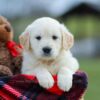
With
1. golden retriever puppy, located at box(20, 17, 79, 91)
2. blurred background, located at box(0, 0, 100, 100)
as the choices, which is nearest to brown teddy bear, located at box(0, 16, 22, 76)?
golden retriever puppy, located at box(20, 17, 79, 91)

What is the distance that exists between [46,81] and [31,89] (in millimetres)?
140

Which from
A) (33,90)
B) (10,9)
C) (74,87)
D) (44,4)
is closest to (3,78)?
(33,90)

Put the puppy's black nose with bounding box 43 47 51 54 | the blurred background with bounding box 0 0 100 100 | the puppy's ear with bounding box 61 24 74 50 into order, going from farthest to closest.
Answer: the blurred background with bounding box 0 0 100 100
the puppy's ear with bounding box 61 24 74 50
the puppy's black nose with bounding box 43 47 51 54

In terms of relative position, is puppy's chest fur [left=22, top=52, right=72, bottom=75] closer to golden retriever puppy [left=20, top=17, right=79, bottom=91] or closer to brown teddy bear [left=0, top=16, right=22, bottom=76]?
golden retriever puppy [left=20, top=17, right=79, bottom=91]

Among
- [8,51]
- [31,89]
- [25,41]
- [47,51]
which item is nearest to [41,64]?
[47,51]

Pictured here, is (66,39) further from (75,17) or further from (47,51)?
(75,17)

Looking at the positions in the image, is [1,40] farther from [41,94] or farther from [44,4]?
[44,4]

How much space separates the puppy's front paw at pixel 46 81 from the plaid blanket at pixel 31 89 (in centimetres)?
4

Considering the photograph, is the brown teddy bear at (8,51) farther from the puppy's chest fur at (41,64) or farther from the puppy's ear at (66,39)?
the puppy's ear at (66,39)

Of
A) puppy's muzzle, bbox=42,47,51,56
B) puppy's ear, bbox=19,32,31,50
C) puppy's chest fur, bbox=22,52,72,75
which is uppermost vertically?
puppy's ear, bbox=19,32,31,50

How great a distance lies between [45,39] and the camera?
5352mm

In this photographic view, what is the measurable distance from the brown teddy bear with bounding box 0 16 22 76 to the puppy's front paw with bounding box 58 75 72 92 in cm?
59

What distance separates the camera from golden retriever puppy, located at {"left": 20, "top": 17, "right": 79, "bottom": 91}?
531 centimetres

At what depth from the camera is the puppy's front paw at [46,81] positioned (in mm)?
4926
